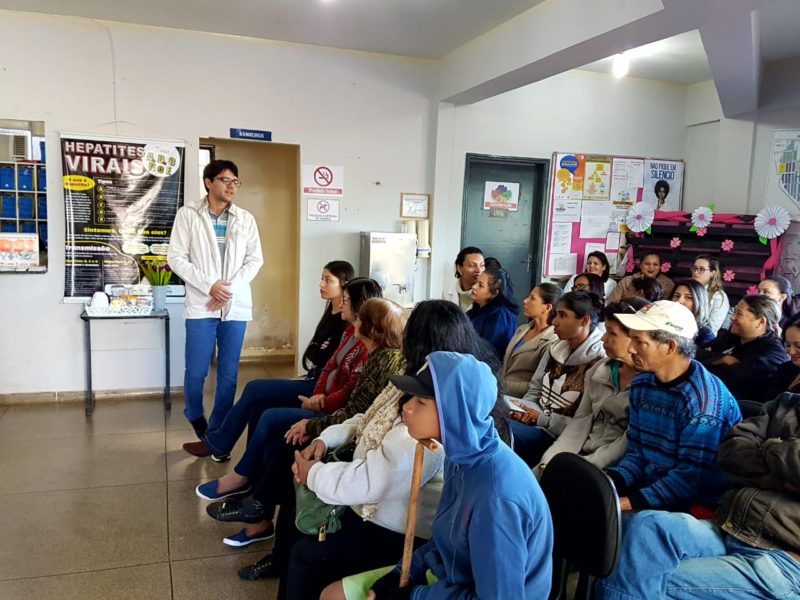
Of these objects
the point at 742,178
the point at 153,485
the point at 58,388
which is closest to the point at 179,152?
the point at 58,388

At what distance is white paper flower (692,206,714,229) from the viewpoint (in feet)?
16.4

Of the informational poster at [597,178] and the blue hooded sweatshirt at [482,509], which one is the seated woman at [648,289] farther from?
the blue hooded sweatshirt at [482,509]

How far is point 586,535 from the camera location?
1.39 metres

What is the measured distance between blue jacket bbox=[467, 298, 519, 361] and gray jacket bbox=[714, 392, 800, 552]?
1.60 m

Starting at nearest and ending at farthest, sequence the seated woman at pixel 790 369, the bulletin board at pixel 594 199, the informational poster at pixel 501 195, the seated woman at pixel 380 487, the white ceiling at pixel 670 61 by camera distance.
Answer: the seated woman at pixel 380 487, the seated woman at pixel 790 369, the white ceiling at pixel 670 61, the informational poster at pixel 501 195, the bulletin board at pixel 594 199

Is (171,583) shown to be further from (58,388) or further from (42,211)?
(42,211)

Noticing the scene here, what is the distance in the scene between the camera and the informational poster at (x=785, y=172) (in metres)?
4.93

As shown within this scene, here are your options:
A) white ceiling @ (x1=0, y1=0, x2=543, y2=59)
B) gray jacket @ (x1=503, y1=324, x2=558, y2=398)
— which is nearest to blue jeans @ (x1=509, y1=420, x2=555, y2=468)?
gray jacket @ (x1=503, y1=324, x2=558, y2=398)

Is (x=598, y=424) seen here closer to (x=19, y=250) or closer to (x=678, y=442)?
(x=678, y=442)

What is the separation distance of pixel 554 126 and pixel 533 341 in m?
3.23

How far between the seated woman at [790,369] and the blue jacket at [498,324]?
47.2 inches

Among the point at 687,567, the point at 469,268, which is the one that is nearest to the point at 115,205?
the point at 469,268

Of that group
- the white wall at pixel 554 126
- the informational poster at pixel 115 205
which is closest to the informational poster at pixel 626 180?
the white wall at pixel 554 126

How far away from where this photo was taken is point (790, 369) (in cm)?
248
